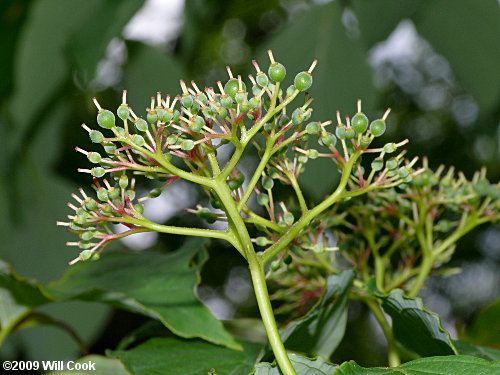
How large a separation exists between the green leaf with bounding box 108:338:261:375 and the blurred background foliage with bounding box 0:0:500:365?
0.25 metres

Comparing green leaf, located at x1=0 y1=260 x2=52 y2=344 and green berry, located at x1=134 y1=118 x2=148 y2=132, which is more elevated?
green berry, located at x1=134 y1=118 x2=148 y2=132

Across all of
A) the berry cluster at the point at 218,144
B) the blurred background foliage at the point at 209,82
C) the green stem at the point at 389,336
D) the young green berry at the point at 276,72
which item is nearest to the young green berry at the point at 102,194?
the berry cluster at the point at 218,144

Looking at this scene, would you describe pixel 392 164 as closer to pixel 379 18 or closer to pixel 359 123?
pixel 359 123

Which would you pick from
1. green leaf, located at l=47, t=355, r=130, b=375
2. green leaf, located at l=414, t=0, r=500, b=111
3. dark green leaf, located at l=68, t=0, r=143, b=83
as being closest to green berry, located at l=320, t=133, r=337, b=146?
green leaf, located at l=47, t=355, r=130, b=375

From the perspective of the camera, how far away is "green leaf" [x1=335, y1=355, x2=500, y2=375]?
278mm

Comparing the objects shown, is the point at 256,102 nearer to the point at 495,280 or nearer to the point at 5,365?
the point at 5,365

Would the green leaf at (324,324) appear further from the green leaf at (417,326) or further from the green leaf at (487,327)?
the green leaf at (487,327)

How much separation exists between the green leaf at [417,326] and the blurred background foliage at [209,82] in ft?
0.57

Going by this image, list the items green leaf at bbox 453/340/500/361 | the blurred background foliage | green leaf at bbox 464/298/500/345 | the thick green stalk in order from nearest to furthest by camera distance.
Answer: the thick green stalk
green leaf at bbox 453/340/500/361
green leaf at bbox 464/298/500/345
the blurred background foliage

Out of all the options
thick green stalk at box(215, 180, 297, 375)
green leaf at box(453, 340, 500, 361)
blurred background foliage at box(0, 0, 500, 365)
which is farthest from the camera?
blurred background foliage at box(0, 0, 500, 365)

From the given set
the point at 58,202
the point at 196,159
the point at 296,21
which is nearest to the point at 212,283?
the point at 58,202

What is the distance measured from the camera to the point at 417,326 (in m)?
0.36

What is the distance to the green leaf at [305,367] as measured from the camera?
30 cm

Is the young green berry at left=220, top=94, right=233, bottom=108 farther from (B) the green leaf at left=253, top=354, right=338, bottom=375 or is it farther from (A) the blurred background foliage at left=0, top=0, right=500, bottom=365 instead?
(A) the blurred background foliage at left=0, top=0, right=500, bottom=365
